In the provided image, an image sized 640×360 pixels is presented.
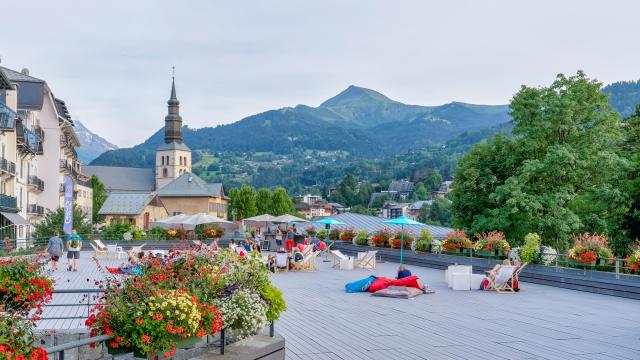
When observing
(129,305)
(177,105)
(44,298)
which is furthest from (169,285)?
(177,105)

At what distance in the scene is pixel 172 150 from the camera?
5094 inches

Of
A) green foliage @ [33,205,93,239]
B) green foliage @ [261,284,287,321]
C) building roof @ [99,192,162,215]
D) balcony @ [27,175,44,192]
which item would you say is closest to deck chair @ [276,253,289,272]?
green foliage @ [261,284,287,321]

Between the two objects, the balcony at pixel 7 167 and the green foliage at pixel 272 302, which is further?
the balcony at pixel 7 167

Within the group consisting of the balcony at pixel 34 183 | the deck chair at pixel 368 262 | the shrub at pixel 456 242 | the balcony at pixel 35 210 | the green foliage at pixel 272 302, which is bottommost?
the deck chair at pixel 368 262

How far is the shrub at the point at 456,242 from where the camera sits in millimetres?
23328

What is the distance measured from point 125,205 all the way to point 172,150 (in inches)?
2310

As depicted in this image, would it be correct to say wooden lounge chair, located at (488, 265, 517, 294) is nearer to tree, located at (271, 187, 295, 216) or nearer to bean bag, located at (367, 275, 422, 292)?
bean bag, located at (367, 275, 422, 292)

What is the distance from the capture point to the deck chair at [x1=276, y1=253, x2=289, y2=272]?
22484 mm

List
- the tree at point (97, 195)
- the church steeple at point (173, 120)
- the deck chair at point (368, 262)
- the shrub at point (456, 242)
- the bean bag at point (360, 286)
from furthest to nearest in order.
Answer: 1. the church steeple at point (173, 120)
2. the tree at point (97, 195)
3. the deck chair at point (368, 262)
4. the shrub at point (456, 242)
5. the bean bag at point (360, 286)

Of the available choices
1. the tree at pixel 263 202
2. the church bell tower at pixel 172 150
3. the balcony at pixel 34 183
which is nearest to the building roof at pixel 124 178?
the church bell tower at pixel 172 150

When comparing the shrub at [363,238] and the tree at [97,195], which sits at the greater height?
the tree at [97,195]

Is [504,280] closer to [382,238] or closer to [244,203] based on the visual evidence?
[382,238]

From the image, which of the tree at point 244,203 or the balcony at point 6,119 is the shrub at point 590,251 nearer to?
the balcony at point 6,119

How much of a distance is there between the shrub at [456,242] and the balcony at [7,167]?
26696 mm
